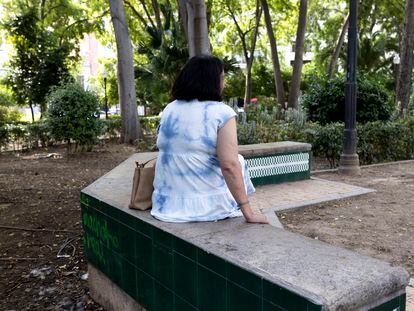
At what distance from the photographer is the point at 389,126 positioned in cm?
1113

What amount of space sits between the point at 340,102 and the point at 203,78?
9.98 meters

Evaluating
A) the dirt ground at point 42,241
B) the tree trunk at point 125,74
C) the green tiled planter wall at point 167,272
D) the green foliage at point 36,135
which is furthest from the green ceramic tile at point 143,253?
the green foliage at point 36,135

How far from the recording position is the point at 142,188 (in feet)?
10.2

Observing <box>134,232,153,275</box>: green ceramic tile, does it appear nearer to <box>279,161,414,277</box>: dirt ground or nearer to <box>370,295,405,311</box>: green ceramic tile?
<box>370,295,405,311</box>: green ceramic tile

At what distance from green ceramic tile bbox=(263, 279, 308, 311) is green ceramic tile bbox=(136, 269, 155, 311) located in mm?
1135

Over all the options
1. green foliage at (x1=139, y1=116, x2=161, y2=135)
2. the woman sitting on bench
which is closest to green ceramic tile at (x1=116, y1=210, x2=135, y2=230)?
the woman sitting on bench

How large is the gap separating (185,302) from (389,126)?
9807mm

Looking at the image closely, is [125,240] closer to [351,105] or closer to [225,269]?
[225,269]

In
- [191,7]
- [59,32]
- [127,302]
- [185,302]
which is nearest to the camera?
[185,302]

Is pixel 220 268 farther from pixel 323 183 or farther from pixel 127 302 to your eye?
pixel 323 183

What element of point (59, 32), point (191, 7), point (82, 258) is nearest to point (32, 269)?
point (82, 258)

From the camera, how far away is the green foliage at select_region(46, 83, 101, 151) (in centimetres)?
1298

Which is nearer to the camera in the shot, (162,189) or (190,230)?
(190,230)

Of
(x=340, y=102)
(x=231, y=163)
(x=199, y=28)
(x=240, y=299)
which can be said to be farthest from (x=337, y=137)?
(x=240, y=299)
